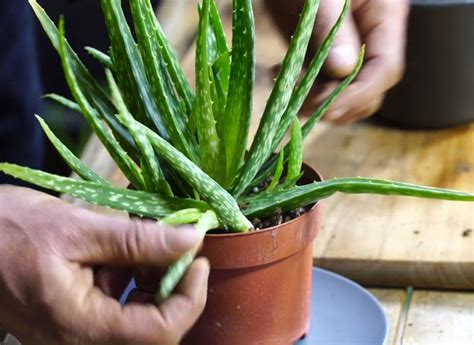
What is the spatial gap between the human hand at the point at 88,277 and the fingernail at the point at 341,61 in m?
0.23

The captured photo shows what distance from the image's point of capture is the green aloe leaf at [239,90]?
493mm

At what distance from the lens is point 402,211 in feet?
2.58

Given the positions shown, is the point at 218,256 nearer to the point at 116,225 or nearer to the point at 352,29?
the point at 116,225

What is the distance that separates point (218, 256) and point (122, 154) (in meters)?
0.09

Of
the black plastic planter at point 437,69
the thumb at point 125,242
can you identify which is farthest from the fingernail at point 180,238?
the black plastic planter at point 437,69

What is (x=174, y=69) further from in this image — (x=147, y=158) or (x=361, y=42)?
(x=361, y=42)

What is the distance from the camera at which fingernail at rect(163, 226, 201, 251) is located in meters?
0.45

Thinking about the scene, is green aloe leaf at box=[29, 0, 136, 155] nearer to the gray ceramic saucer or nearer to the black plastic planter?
the gray ceramic saucer

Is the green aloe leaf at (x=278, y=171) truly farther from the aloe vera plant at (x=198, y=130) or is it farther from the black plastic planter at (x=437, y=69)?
the black plastic planter at (x=437, y=69)

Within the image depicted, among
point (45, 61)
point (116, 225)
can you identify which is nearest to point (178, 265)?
point (116, 225)

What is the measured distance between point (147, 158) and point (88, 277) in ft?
0.25

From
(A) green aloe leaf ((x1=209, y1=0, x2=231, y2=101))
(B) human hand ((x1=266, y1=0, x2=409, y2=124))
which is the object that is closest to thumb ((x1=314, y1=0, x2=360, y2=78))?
(B) human hand ((x1=266, y1=0, x2=409, y2=124))

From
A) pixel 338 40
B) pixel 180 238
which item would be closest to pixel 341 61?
pixel 338 40

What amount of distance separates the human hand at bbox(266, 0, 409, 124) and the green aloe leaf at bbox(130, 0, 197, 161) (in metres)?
0.15
